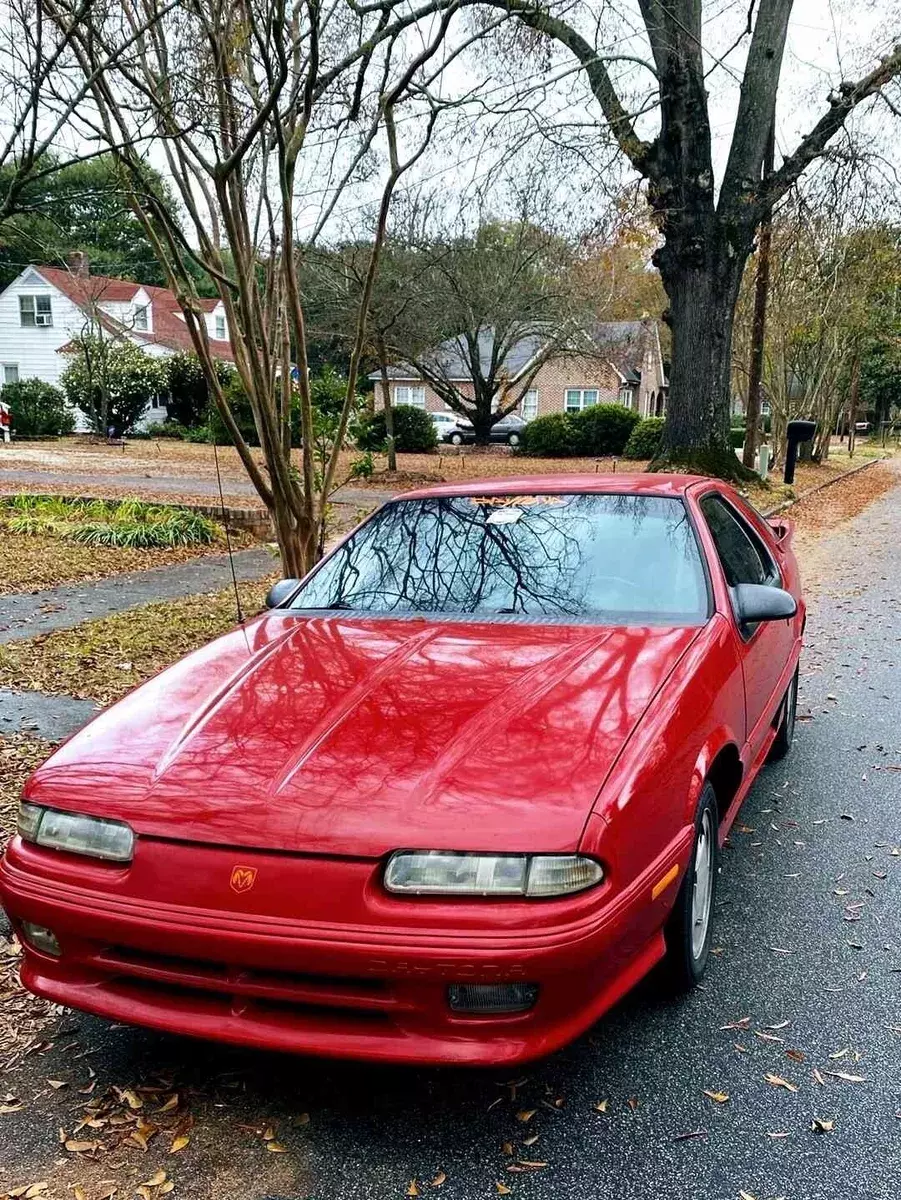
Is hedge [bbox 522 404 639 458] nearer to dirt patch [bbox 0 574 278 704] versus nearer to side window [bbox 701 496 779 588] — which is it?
dirt patch [bbox 0 574 278 704]

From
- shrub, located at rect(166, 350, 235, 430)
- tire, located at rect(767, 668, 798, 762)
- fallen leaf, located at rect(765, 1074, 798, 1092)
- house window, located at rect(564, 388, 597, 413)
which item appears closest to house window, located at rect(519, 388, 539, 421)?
house window, located at rect(564, 388, 597, 413)

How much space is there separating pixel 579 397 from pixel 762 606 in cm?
4562

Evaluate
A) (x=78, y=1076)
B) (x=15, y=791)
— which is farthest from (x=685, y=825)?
(x=15, y=791)

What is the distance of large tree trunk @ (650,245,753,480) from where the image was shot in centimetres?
1559

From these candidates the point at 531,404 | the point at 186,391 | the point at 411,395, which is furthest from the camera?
the point at 411,395

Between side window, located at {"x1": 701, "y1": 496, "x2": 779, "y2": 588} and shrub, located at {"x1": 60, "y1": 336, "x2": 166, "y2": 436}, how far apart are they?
1197 inches

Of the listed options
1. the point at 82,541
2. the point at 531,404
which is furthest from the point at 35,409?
the point at 531,404

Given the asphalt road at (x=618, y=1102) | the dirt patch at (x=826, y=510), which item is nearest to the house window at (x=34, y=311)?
the dirt patch at (x=826, y=510)

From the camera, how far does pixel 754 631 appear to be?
12.3 ft

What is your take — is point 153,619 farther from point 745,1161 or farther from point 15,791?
point 745,1161

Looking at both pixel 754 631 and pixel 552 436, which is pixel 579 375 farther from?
pixel 754 631

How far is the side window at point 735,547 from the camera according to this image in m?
4.01

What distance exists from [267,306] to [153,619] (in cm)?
252

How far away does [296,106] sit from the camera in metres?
5.97
